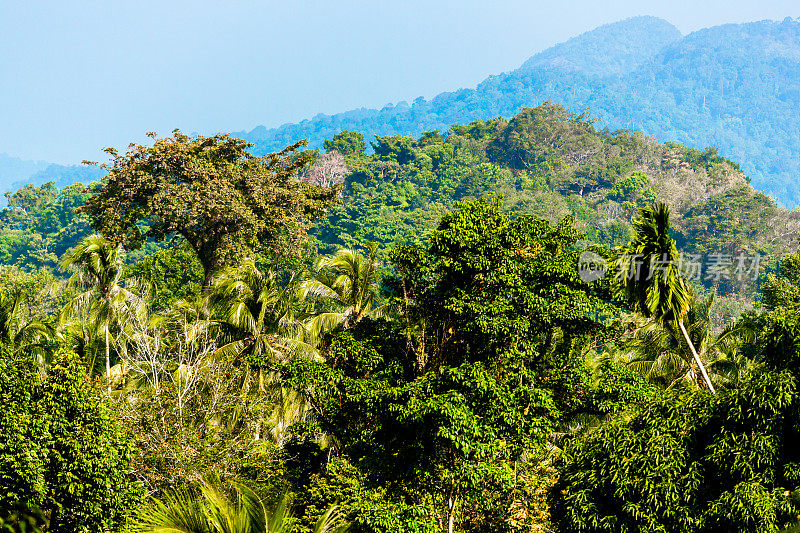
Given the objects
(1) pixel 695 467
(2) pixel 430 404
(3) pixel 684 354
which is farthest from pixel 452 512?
(3) pixel 684 354

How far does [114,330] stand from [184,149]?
6790 mm

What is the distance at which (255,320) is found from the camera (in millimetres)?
17203

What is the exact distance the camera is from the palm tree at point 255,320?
16922mm

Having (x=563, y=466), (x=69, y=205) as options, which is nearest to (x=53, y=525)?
(x=563, y=466)

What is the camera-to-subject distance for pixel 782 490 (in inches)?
360

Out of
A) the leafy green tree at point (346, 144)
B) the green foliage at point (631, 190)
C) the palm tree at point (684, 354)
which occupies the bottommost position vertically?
the green foliage at point (631, 190)

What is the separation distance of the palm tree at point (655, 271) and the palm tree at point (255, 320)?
26.2 ft

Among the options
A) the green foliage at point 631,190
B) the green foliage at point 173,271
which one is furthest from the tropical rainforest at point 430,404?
the green foliage at point 631,190

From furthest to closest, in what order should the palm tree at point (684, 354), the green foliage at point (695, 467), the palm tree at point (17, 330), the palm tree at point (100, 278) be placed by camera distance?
the palm tree at point (100, 278) → the palm tree at point (684, 354) → the palm tree at point (17, 330) → the green foliage at point (695, 467)

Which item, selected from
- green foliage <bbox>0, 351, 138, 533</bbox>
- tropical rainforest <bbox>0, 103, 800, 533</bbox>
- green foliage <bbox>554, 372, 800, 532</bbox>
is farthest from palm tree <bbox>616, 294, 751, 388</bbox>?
green foliage <bbox>0, 351, 138, 533</bbox>

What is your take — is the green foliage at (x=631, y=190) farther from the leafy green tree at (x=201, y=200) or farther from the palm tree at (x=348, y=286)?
the palm tree at (x=348, y=286)

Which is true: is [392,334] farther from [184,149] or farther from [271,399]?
[184,149]

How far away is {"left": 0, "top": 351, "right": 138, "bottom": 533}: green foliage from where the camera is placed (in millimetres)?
8578

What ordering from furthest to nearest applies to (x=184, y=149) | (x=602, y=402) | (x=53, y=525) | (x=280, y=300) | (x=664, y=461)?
(x=184, y=149)
(x=280, y=300)
(x=602, y=402)
(x=664, y=461)
(x=53, y=525)
